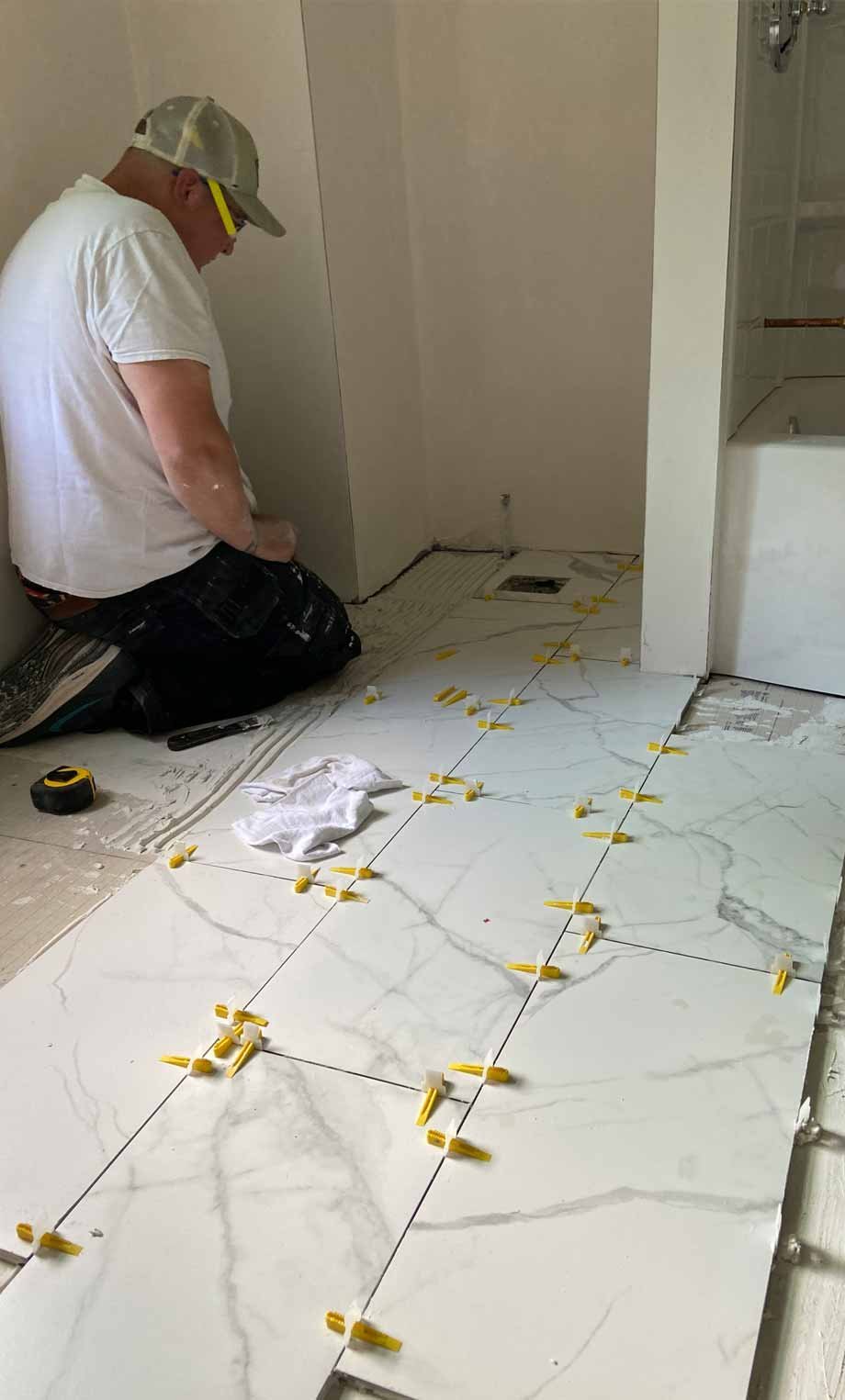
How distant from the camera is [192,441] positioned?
1.87 meters

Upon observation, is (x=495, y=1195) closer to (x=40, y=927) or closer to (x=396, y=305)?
(x=40, y=927)

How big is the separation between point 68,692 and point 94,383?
558 millimetres

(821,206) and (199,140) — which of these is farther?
(821,206)

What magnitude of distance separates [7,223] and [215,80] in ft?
2.08

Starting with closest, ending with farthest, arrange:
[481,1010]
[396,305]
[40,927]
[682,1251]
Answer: [682,1251] < [481,1010] < [40,927] < [396,305]

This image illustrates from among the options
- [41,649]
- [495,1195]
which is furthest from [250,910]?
[41,649]

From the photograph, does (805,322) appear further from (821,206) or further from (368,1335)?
(368,1335)

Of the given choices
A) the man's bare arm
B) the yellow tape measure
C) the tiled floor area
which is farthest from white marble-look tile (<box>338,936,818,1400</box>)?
the man's bare arm

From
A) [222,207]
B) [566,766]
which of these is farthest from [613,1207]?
[222,207]

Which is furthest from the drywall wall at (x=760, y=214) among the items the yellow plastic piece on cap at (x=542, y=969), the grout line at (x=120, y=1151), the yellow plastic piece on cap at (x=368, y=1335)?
the yellow plastic piece on cap at (x=368, y=1335)

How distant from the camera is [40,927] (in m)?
1.49

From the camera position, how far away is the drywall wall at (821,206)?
94.3 inches

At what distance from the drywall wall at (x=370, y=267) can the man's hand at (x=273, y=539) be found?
491 mm

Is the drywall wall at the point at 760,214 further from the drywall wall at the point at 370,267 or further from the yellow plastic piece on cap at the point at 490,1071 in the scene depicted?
the yellow plastic piece on cap at the point at 490,1071
